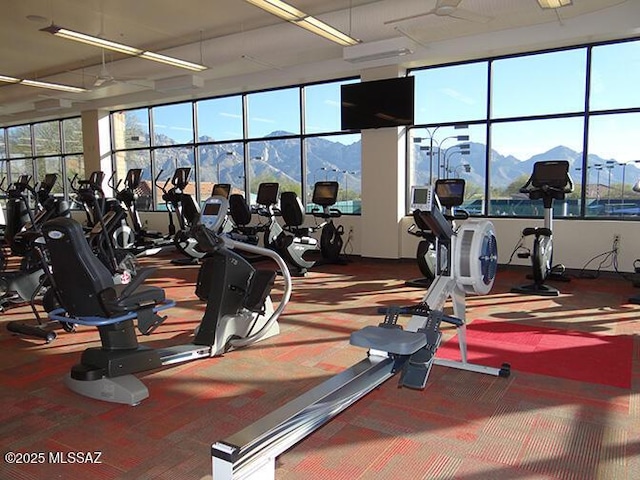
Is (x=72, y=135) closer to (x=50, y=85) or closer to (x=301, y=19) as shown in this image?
(x=50, y=85)

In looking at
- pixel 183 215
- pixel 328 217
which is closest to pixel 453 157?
pixel 328 217

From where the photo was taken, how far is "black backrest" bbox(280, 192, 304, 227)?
311 inches

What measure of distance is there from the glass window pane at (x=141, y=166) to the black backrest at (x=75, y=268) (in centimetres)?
940

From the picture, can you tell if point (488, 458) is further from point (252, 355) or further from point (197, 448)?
point (252, 355)

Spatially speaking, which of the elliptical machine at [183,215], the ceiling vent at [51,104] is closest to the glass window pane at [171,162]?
the elliptical machine at [183,215]

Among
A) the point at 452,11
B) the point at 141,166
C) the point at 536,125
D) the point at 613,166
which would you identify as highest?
the point at 452,11

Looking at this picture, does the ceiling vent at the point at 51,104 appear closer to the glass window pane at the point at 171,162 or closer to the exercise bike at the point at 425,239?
the glass window pane at the point at 171,162

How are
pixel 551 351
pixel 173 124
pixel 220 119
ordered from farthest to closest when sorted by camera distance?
1. pixel 173 124
2. pixel 220 119
3. pixel 551 351

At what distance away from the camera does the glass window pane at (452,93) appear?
8109 millimetres

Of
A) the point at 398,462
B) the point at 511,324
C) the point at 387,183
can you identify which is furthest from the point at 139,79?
the point at 398,462

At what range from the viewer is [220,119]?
1123cm

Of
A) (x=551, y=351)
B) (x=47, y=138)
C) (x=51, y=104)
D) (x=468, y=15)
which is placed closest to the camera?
(x=551, y=351)

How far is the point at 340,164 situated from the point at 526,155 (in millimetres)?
3425

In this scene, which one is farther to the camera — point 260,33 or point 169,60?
point 169,60
